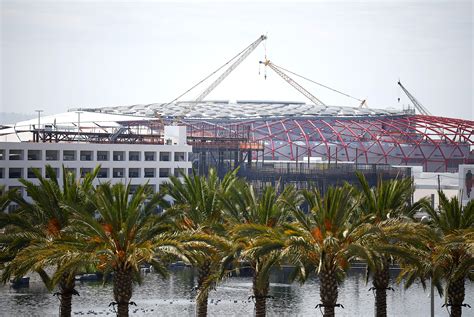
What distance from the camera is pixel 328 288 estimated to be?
4519 centimetres

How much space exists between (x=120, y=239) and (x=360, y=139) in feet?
446

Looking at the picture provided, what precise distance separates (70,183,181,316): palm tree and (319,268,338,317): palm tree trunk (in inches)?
245

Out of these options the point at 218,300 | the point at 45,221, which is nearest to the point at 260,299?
the point at 45,221

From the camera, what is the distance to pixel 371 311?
74.9m

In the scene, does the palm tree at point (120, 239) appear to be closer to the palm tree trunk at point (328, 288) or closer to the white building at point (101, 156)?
the palm tree trunk at point (328, 288)

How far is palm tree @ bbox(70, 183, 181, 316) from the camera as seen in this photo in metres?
42.8

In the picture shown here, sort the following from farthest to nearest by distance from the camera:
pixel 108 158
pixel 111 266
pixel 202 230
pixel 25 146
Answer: pixel 108 158
pixel 25 146
pixel 202 230
pixel 111 266

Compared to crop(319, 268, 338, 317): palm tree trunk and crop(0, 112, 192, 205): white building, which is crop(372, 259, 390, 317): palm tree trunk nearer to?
crop(319, 268, 338, 317): palm tree trunk

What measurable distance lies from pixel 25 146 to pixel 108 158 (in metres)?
10.7

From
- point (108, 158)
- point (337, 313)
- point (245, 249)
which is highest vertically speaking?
point (108, 158)

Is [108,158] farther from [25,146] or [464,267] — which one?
[464,267]

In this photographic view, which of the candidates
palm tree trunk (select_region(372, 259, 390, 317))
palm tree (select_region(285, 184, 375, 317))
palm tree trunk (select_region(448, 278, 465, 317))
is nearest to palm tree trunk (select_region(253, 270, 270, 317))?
palm tree (select_region(285, 184, 375, 317))

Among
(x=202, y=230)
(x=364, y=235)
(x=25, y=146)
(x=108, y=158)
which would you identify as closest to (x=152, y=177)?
(x=108, y=158)

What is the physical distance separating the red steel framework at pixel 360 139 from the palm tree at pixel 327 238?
124663mm
